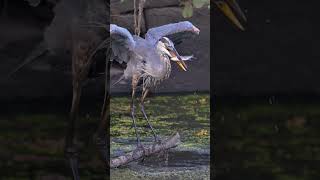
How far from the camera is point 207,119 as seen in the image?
5.12m

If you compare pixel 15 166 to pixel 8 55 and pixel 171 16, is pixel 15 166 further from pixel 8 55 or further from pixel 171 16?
pixel 171 16

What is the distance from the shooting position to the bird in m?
5.09

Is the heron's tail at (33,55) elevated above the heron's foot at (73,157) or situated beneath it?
elevated above

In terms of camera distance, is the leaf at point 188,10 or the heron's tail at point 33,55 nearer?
the leaf at point 188,10

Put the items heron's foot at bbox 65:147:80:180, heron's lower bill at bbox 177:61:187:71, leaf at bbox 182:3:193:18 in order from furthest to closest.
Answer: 1. heron's foot at bbox 65:147:80:180
2. heron's lower bill at bbox 177:61:187:71
3. leaf at bbox 182:3:193:18

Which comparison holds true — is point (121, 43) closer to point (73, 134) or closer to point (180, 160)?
point (73, 134)

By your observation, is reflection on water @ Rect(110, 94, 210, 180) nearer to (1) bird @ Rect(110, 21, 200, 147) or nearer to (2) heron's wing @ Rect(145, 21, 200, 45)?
(1) bird @ Rect(110, 21, 200, 147)
